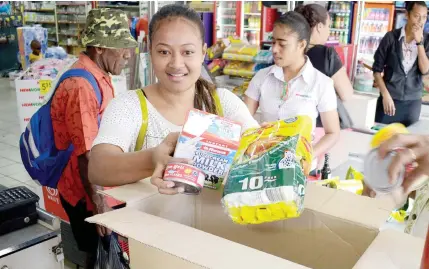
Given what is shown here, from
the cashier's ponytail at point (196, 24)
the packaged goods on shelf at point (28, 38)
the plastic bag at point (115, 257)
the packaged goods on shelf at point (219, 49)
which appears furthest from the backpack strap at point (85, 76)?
the packaged goods on shelf at point (28, 38)

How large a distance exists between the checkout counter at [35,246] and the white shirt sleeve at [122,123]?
0.44 meters

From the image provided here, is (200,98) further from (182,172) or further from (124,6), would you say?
(124,6)

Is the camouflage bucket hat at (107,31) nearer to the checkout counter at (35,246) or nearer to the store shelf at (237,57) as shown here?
the checkout counter at (35,246)

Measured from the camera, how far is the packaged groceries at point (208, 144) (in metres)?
1.00

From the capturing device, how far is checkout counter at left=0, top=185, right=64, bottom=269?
146cm

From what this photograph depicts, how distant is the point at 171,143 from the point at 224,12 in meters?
9.60

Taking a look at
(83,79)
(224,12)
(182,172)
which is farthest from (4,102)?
(182,172)

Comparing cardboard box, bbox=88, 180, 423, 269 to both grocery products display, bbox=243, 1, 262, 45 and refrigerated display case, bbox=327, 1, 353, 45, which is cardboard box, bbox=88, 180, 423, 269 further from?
grocery products display, bbox=243, 1, 262, 45

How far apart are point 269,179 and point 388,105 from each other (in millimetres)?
4209

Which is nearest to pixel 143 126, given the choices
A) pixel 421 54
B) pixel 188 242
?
pixel 188 242

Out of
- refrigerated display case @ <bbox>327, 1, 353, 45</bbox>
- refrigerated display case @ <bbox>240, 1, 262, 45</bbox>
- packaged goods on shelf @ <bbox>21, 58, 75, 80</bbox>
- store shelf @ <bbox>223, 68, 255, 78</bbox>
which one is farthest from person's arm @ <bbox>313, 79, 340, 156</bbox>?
refrigerated display case @ <bbox>240, 1, 262, 45</bbox>

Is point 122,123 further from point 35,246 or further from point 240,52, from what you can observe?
point 240,52

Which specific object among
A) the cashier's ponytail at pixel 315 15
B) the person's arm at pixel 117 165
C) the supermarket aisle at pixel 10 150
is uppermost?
the cashier's ponytail at pixel 315 15

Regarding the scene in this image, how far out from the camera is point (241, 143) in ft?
3.45
